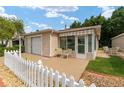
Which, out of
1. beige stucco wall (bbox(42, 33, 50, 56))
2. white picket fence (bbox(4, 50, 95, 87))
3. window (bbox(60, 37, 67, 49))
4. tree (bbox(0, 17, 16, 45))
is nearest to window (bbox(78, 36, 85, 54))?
window (bbox(60, 37, 67, 49))

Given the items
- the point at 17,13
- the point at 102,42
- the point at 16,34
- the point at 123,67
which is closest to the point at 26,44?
the point at 16,34

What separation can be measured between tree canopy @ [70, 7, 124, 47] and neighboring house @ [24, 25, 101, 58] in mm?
89

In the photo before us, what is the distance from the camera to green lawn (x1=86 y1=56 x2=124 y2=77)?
3.84 metres

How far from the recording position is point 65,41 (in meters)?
4.30

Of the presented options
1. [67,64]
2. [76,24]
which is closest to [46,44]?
[67,64]

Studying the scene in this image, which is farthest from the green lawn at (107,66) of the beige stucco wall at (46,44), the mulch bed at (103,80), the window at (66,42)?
the beige stucco wall at (46,44)

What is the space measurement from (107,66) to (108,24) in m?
0.72

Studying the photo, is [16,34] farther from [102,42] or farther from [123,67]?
[123,67]

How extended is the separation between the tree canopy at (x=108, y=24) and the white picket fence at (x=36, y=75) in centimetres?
99

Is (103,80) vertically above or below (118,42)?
below

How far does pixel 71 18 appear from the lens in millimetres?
3994

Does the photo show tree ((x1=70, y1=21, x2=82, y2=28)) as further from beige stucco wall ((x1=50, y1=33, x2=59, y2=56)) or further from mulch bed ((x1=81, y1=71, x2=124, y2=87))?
mulch bed ((x1=81, y1=71, x2=124, y2=87))

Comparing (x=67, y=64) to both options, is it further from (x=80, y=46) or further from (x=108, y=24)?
(x=108, y=24)

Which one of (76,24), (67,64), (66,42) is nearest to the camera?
(76,24)
